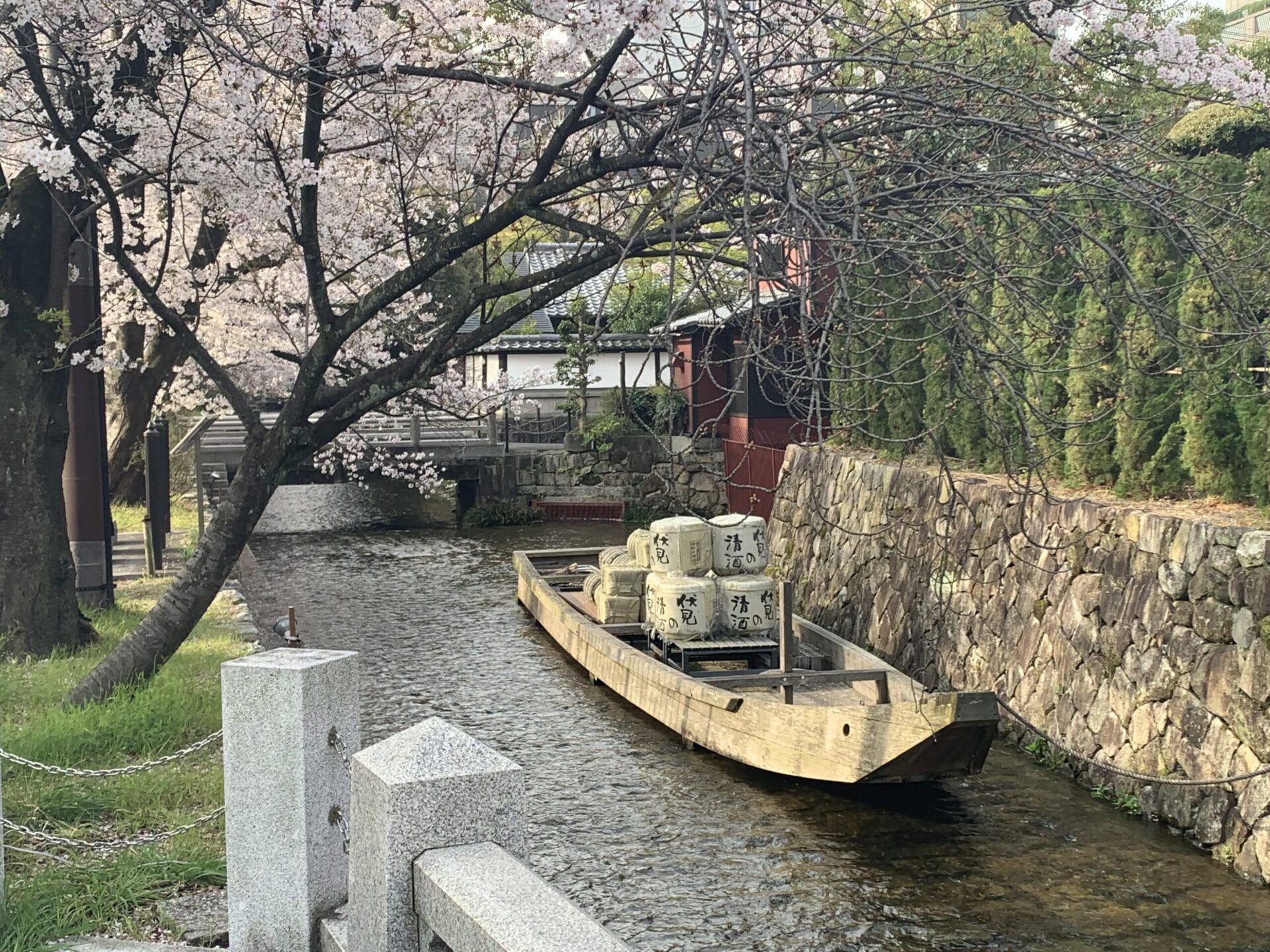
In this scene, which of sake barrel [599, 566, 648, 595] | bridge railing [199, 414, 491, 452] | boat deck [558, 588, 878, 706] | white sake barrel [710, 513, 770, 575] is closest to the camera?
boat deck [558, 588, 878, 706]

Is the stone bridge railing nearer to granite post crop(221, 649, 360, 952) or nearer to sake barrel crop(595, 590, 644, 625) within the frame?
granite post crop(221, 649, 360, 952)

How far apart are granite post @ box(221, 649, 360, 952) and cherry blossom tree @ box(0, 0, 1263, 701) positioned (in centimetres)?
204

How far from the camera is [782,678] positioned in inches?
390

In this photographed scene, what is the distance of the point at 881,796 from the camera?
885cm

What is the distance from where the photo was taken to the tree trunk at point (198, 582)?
7.66 metres

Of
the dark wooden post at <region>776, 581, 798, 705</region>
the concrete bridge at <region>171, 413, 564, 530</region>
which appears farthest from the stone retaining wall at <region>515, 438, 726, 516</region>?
the dark wooden post at <region>776, 581, 798, 705</region>

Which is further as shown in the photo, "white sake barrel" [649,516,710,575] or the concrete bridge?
the concrete bridge

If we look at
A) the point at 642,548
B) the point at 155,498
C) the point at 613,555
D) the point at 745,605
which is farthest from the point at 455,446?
the point at 745,605

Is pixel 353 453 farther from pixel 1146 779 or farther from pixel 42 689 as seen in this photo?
pixel 1146 779

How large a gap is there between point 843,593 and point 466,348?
7.47 metres

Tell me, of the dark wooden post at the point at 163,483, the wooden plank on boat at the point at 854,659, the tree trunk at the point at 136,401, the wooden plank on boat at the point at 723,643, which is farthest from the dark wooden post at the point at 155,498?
the wooden plank on boat at the point at 854,659

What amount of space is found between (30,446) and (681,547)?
5345 millimetres

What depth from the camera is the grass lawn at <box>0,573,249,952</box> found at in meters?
5.00

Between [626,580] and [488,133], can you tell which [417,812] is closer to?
[488,133]
